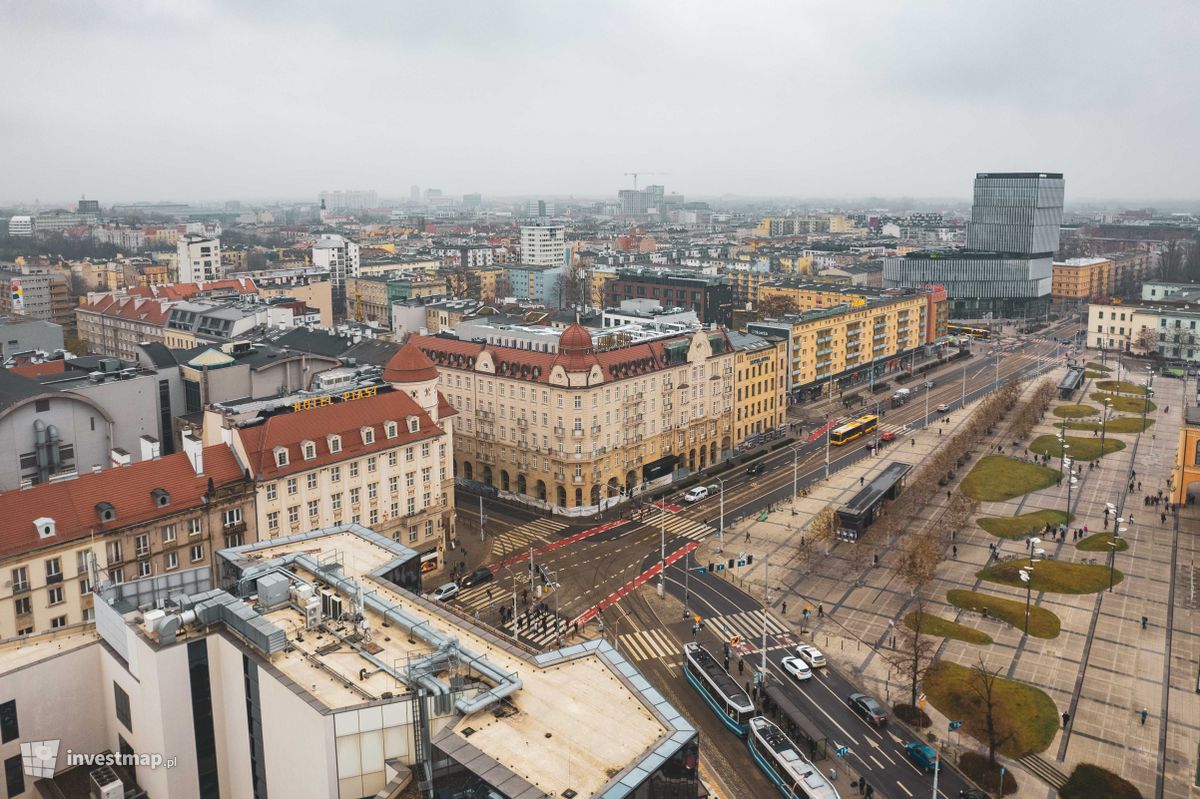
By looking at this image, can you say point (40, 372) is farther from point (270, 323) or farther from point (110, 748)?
point (110, 748)

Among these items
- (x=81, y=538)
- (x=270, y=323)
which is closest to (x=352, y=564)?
(x=81, y=538)

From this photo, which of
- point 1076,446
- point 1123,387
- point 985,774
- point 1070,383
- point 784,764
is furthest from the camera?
point 1123,387

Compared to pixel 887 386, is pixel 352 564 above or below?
above

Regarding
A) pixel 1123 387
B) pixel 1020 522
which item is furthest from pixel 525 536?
pixel 1123 387

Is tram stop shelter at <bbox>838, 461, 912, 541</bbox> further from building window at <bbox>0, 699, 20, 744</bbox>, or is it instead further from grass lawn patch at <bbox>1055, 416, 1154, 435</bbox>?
building window at <bbox>0, 699, 20, 744</bbox>

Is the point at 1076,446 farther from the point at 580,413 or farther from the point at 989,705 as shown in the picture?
the point at 989,705

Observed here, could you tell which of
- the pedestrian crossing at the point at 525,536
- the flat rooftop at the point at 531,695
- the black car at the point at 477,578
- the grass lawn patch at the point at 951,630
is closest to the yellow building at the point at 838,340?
the pedestrian crossing at the point at 525,536
